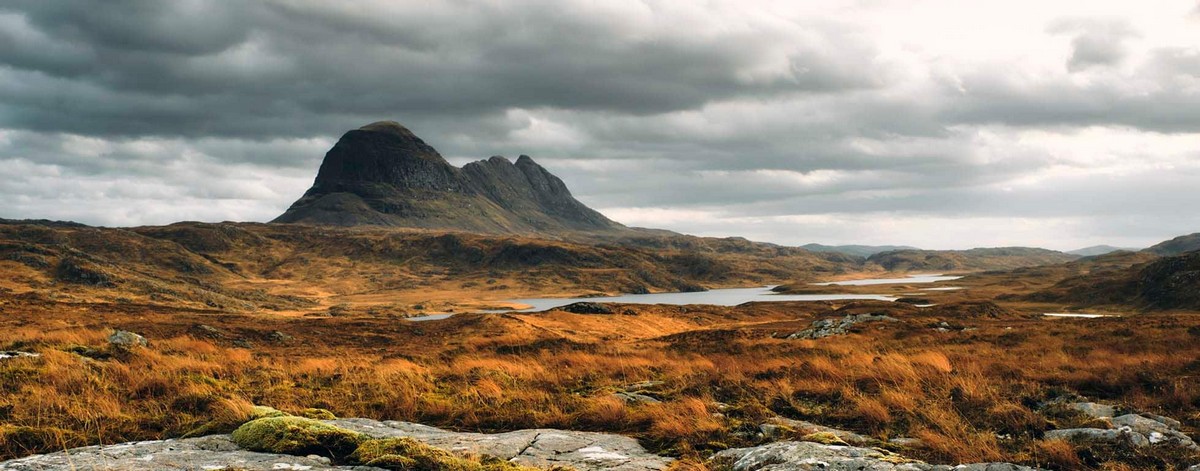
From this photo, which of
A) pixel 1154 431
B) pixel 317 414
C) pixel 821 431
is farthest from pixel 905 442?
pixel 317 414

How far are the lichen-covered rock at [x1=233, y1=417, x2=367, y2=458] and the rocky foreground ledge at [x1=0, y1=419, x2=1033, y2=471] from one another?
16cm

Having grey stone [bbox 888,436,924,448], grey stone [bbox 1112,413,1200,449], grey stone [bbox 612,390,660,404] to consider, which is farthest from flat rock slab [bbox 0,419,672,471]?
grey stone [bbox 1112,413,1200,449]

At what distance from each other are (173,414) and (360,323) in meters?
58.4

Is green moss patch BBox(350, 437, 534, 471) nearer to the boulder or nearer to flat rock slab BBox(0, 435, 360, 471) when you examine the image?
flat rock slab BBox(0, 435, 360, 471)

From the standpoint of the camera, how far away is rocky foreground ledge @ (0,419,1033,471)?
6316 mm

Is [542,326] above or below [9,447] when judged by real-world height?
below

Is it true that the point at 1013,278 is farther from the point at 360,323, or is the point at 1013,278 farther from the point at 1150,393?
the point at 1150,393

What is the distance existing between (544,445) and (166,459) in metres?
4.11

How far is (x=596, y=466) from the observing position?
22.4 feet

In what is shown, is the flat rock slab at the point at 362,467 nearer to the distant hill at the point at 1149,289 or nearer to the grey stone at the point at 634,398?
the grey stone at the point at 634,398

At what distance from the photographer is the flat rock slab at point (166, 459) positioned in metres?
6.14

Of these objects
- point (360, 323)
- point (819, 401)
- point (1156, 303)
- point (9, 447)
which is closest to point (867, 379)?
point (819, 401)

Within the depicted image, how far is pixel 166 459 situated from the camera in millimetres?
6465

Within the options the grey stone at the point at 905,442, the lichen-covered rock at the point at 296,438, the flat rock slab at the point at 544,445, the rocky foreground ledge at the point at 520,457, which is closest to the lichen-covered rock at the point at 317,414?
the flat rock slab at the point at 544,445
